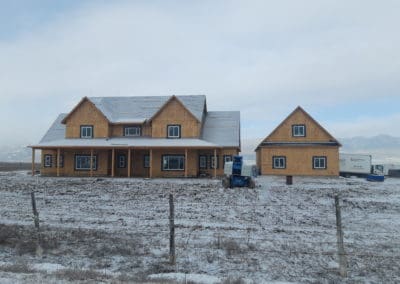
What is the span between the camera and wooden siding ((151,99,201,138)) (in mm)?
34156

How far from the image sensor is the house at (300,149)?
34.8m

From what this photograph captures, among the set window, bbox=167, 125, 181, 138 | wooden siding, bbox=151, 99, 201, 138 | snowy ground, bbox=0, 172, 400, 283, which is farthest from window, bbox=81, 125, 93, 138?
snowy ground, bbox=0, 172, 400, 283

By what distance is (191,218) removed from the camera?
44.1ft

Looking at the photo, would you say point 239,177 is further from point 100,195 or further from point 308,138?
point 308,138

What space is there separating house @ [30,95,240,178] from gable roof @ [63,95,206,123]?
0.31 feet

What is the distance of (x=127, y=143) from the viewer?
32.9 metres

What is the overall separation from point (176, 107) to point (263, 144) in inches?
342

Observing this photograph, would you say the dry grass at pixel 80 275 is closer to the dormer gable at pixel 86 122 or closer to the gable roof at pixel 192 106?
the gable roof at pixel 192 106

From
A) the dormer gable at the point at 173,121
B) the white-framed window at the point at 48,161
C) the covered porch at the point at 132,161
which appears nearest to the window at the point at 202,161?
the covered porch at the point at 132,161

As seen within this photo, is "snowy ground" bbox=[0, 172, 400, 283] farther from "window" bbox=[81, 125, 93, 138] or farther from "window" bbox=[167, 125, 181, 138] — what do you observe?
"window" bbox=[81, 125, 93, 138]

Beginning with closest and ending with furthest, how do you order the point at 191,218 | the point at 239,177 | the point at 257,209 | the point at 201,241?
the point at 201,241, the point at 191,218, the point at 257,209, the point at 239,177

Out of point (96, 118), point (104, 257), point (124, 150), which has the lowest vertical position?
point (104, 257)

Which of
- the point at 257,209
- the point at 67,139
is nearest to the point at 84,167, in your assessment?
the point at 67,139

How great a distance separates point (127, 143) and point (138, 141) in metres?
1.17
